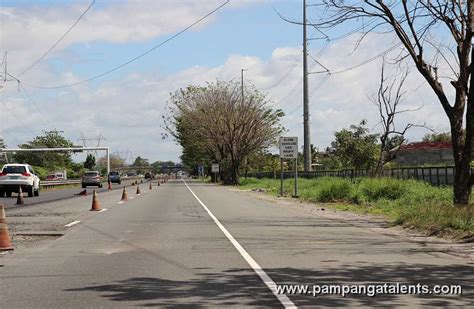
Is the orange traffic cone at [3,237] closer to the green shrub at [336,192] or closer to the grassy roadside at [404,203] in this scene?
the grassy roadside at [404,203]

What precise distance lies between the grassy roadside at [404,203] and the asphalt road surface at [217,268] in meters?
1.71

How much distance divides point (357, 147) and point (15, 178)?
43986 millimetres

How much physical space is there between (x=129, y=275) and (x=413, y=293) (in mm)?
4273

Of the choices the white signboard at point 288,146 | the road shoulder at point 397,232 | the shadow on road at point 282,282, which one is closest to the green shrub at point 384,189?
the road shoulder at point 397,232

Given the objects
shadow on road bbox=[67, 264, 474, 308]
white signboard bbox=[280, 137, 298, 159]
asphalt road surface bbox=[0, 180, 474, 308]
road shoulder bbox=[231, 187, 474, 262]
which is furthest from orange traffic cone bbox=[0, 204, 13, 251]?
white signboard bbox=[280, 137, 298, 159]

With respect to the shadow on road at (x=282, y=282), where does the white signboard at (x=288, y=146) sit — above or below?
above

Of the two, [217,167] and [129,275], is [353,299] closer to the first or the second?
[129,275]

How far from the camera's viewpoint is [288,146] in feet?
126

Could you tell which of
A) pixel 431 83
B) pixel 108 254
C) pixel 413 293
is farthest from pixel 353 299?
pixel 431 83

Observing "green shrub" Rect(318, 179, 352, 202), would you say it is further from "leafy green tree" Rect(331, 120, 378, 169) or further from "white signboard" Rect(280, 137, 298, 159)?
"leafy green tree" Rect(331, 120, 378, 169)

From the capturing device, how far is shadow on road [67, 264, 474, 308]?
24.9 feet

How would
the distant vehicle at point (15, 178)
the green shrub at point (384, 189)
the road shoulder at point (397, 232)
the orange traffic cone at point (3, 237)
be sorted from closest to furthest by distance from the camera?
1. the road shoulder at point (397, 232)
2. the orange traffic cone at point (3, 237)
3. the green shrub at point (384, 189)
4. the distant vehicle at point (15, 178)

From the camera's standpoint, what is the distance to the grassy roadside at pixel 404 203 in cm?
1542

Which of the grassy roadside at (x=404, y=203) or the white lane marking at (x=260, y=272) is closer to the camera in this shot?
the white lane marking at (x=260, y=272)
